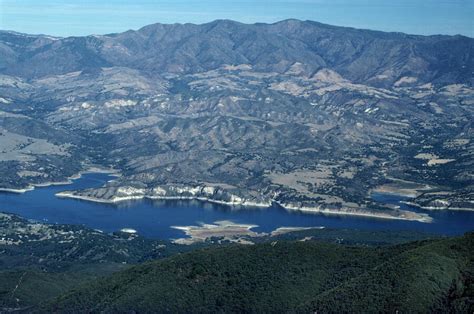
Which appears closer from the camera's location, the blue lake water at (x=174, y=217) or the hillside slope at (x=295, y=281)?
the hillside slope at (x=295, y=281)

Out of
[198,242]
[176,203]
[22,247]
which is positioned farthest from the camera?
[176,203]

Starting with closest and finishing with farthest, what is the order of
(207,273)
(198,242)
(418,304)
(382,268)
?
(418,304)
(382,268)
(207,273)
(198,242)

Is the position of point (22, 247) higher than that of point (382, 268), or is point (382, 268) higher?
point (382, 268)

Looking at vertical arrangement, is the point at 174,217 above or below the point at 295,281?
below

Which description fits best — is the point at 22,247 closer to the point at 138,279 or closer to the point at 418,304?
the point at 138,279

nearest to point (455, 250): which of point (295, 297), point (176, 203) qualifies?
point (295, 297)

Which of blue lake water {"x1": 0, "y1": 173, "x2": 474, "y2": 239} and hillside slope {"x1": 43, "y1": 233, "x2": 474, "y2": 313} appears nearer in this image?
hillside slope {"x1": 43, "y1": 233, "x2": 474, "y2": 313}

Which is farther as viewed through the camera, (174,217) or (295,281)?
(174,217)

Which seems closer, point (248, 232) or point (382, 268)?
point (382, 268)
